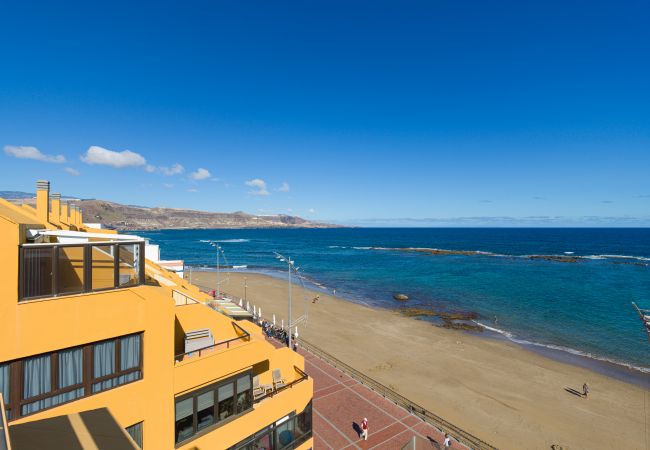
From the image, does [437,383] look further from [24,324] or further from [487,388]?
[24,324]

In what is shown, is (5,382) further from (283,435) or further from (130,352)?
(283,435)

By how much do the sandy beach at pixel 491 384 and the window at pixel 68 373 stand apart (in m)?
22.5

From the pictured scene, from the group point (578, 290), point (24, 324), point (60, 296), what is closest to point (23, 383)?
point (24, 324)

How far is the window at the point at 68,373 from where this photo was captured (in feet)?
21.7

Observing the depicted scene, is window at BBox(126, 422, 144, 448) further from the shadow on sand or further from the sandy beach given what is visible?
the shadow on sand

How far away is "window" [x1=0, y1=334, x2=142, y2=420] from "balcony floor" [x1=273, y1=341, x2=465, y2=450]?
43.3 feet

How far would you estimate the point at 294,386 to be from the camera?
13094 millimetres

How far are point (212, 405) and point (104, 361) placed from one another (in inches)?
163

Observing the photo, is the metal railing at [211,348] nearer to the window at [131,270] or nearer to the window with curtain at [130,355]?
the window with curtain at [130,355]

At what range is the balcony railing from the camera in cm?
688

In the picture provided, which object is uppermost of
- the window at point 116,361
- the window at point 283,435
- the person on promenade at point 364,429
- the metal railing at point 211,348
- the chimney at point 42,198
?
the chimney at point 42,198

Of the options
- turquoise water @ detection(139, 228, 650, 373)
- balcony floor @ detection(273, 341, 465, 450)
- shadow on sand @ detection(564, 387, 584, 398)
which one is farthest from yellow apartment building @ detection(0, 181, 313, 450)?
turquoise water @ detection(139, 228, 650, 373)

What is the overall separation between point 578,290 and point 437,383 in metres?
56.9

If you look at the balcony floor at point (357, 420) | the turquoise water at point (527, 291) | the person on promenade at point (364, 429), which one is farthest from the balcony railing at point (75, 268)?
the turquoise water at point (527, 291)
